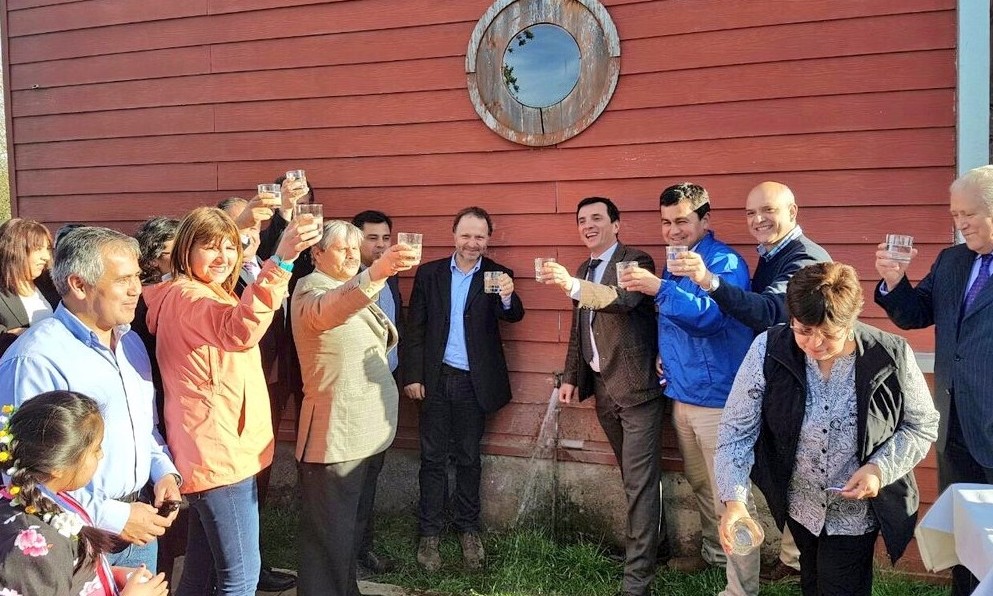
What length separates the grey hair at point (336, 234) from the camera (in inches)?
118

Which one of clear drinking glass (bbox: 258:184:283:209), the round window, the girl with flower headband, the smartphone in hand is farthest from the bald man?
the girl with flower headband

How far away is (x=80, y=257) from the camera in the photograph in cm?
220

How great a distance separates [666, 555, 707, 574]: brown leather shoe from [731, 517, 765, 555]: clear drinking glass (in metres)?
1.74

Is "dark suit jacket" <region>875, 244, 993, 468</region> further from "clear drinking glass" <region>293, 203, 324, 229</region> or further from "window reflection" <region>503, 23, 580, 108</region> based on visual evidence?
"clear drinking glass" <region>293, 203, 324, 229</region>

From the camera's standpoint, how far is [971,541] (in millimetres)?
1919

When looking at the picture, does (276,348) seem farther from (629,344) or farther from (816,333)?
(816,333)

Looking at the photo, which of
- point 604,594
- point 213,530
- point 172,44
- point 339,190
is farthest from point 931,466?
point 172,44

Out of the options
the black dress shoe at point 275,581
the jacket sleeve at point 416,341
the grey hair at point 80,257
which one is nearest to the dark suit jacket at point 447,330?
the jacket sleeve at point 416,341

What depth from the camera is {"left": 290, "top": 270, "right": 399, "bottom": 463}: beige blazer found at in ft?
9.63

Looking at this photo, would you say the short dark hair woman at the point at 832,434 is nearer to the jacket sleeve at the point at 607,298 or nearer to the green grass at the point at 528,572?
the jacket sleeve at the point at 607,298

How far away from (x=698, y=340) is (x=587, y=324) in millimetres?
605

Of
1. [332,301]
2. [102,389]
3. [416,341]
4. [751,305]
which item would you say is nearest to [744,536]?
[751,305]

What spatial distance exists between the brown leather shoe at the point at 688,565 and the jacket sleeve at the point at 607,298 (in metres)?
1.47

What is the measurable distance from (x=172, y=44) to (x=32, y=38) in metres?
1.22
